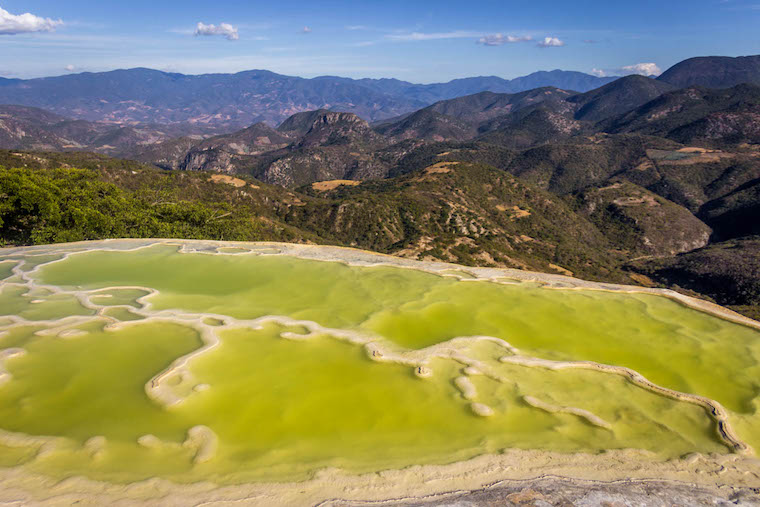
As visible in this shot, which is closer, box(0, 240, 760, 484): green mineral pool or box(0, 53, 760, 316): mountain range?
box(0, 240, 760, 484): green mineral pool

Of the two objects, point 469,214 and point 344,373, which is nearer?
point 344,373

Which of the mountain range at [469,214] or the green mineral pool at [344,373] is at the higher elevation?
the green mineral pool at [344,373]

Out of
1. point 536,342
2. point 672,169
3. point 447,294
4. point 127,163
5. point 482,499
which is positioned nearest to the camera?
point 482,499

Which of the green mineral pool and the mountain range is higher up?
the green mineral pool

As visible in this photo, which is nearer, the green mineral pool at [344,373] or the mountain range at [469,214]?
the green mineral pool at [344,373]

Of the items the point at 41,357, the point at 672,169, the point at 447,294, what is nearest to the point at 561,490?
the point at 447,294

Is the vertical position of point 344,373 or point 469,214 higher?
point 344,373

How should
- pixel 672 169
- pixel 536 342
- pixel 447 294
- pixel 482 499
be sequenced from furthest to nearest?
pixel 672 169 < pixel 447 294 < pixel 536 342 < pixel 482 499

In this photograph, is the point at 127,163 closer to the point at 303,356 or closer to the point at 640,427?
the point at 303,356
